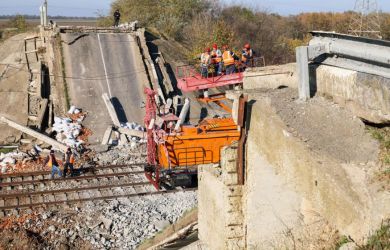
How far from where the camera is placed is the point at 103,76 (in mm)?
24938

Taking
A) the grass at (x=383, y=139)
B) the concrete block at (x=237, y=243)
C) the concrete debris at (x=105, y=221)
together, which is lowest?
the concrete debris at (x=105, y=221)

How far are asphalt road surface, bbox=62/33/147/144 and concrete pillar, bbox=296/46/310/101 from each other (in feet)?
47.3

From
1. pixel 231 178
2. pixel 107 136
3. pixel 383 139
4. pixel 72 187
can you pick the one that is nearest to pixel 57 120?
pixel 107 136

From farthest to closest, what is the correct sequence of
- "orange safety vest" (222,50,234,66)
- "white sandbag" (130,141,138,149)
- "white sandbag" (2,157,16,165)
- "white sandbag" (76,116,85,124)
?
"white sandbag" (76,116,85,124)
"white sandbag" (130,141,138,149)
"white sandbag" (2,157,16,165)
"orange safety vest" (222,50,234,66)

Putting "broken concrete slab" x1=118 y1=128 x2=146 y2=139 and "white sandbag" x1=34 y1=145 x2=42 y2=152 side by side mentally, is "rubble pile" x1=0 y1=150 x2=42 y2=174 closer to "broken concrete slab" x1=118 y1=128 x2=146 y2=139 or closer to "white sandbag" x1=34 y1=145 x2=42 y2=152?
"white sandbag" x1=34 y1=145 x2=42 y2=152

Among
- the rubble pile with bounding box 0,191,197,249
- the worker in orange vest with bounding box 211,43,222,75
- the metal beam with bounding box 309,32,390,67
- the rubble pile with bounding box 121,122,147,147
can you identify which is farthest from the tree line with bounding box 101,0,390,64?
the metal beam with bounding box 309,32,390,67

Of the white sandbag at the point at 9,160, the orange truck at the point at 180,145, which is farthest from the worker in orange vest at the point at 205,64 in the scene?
the white sandbag at the point at 9,160

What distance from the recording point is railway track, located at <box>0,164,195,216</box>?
15422 mm

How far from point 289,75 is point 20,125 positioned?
1524 centimetres

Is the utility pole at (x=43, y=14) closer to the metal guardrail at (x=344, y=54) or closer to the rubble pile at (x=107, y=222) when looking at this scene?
the rubble pile at (x=107, y=222)

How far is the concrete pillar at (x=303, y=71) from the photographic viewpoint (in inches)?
303

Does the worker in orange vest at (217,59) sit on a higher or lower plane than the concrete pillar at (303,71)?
lower

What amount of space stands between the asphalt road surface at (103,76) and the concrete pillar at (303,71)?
47.3 ft

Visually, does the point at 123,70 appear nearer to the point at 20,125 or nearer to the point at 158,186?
the point at 20,125
